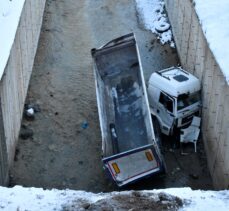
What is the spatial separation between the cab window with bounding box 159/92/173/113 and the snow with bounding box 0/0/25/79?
485cm

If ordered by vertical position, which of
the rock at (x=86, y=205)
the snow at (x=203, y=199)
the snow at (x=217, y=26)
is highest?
the snow at (x=217, y=26)

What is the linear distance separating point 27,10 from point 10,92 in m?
4.64

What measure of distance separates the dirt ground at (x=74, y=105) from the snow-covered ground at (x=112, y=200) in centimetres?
334

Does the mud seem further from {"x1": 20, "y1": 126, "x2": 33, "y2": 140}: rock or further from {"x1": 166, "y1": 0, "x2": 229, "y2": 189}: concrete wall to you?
{"x1": 20, "y1": 126, "x2": 33, "y2": 140}: rock

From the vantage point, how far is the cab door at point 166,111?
621 inches

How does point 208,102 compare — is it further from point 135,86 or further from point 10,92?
point 10,92

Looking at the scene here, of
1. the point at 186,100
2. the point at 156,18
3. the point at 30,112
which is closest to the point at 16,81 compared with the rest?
the point at 30,112

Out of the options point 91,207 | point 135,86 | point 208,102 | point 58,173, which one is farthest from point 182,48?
point 91,207

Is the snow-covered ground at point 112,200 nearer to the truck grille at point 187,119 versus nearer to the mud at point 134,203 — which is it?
the mud at point 134,203

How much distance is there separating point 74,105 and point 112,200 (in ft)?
23.5

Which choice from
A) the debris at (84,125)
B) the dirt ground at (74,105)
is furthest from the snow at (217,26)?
the debris at (84,125)

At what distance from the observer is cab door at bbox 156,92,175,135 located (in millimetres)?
15773

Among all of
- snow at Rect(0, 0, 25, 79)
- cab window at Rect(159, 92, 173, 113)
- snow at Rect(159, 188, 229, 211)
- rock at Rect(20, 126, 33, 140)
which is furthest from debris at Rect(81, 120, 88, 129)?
snow at Rect(159, 188, 229, 211)

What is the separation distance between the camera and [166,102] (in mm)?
15883
